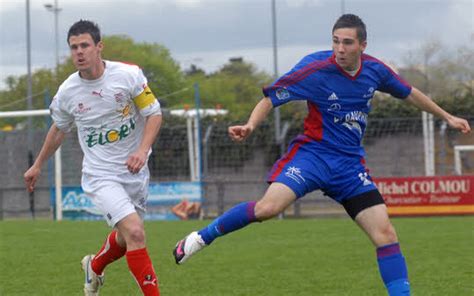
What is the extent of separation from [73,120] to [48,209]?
19.2 meters

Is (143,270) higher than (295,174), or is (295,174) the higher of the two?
(295,174)

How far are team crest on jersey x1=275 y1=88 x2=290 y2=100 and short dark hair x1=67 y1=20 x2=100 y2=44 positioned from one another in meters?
1.39

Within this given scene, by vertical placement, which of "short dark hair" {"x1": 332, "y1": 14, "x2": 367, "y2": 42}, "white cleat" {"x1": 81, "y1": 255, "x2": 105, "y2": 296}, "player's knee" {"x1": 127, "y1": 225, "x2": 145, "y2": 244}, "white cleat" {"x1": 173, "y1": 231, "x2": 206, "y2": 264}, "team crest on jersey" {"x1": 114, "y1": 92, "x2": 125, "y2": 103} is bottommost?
"white cleat" {"x1": 81, "y1": 255, "x2": 105, "y2": 296}

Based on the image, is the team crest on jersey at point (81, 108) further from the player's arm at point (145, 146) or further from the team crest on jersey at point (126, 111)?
the player's arm at point (145, 146)

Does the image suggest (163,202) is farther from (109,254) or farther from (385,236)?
(385,236)

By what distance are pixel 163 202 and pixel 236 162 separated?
2.62 metres

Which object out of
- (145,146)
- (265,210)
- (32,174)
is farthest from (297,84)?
(32,174)

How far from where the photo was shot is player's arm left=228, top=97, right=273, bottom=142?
21.6 feet

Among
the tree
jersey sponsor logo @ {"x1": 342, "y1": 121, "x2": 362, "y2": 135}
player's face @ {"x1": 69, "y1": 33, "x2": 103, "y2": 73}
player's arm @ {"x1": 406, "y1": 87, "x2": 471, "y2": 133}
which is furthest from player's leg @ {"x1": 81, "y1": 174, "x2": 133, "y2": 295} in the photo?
the tree

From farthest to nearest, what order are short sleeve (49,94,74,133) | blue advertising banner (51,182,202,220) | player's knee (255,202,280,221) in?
blue advertising banner (51,182,202,220) < short sleeve (49,94,74,133) < player's knee (255,202,280,221)

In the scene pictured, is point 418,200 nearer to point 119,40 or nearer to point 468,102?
point 468,102

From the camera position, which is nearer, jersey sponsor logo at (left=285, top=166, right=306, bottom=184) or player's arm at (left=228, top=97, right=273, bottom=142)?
player's arm at (left=228, top=97, right=273, bottom=142)

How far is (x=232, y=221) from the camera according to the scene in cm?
700

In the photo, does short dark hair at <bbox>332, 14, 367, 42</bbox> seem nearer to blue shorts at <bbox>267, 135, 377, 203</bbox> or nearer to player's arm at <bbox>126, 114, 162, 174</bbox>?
blue shorts at <bbox>267, 135, 377, 203</bbox>
